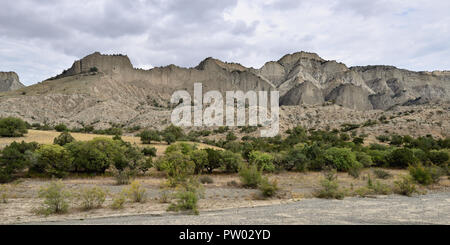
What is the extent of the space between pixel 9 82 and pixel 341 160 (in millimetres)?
187052

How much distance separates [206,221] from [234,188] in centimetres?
1109

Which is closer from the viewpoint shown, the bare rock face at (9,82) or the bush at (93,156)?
the bush at (93,156)

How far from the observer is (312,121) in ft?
264

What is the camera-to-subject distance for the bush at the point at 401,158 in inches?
1248

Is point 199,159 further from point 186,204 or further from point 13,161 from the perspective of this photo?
point 13,161

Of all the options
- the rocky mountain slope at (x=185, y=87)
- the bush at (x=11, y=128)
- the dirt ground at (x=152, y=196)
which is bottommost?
the dirt ground at (x=152, y=196)

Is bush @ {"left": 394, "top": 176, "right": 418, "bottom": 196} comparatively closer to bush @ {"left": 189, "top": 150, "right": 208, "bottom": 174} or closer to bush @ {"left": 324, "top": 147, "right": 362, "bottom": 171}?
bush @ {"left": 324, "top": 147, "right": 362, "bottom": 171}

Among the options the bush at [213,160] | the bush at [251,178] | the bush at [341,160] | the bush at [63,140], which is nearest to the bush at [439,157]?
the bush at [341,160]

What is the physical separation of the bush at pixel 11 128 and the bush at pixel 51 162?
17.0m

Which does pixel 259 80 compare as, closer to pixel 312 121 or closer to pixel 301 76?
pixel 301 76

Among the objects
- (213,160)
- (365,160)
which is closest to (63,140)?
(213,160)

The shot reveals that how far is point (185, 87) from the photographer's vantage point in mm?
131750

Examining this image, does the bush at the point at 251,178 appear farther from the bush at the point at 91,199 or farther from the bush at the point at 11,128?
the bush at the point at 11,128
